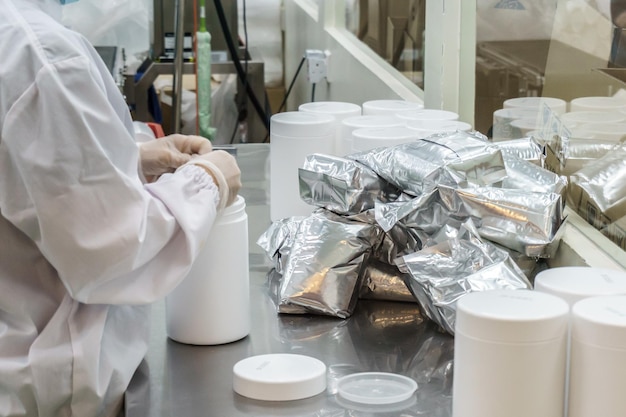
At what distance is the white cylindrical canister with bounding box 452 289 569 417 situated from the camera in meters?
0.78

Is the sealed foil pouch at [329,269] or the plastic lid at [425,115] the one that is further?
the plastic lid at [425,115]

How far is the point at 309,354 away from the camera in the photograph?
1.18 metres

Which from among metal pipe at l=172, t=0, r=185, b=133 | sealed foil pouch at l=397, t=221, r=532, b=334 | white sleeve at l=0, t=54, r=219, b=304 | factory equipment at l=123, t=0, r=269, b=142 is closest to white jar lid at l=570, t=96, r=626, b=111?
sealed foil pouch at l=397, t=221, r=532, b=334

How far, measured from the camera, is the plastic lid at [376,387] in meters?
1.02

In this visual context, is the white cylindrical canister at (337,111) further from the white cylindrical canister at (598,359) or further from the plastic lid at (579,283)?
the white cylindrical canister at (598,359)

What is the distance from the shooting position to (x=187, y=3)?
3.29m

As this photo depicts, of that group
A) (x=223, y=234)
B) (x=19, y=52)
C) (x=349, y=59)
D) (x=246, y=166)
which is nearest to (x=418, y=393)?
(x=223, y=234)

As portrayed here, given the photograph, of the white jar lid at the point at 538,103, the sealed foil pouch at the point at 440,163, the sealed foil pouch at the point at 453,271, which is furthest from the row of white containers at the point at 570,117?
the sealed foil pouch at the point at 453,271

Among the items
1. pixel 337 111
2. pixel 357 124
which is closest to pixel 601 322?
pixel 357 124

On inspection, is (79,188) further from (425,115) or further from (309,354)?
(425,115)

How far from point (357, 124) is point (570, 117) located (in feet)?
1.38

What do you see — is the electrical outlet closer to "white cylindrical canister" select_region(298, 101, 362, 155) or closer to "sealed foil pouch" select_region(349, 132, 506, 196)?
"white cylindrical canister" select_region(298, 101, 362, 155)

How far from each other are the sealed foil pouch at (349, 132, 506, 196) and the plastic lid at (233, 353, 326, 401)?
1.06 ft

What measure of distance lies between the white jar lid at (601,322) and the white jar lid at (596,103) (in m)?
0.51
